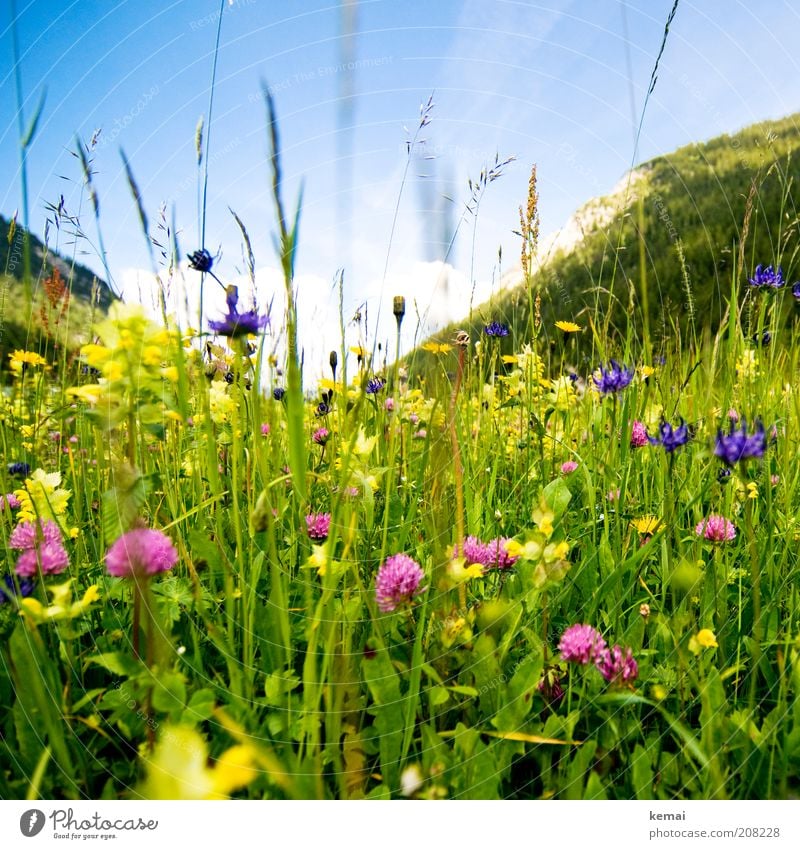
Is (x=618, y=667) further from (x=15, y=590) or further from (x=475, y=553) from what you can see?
(x=15, y=590)

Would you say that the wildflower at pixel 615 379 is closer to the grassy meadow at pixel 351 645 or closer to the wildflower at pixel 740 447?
the grassy meadow at pixel 351 645

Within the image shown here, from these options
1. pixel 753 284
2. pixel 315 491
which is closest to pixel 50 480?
pixel 315 491

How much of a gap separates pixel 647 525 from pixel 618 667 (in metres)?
0.33

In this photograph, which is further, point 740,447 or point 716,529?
point 716,529

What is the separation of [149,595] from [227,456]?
630 millimetres

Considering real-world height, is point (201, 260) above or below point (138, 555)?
above

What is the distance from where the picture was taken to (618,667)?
678mm

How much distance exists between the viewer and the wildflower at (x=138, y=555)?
1.84 ft

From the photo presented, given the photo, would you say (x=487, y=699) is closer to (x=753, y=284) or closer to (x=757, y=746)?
(x=757, y=746)

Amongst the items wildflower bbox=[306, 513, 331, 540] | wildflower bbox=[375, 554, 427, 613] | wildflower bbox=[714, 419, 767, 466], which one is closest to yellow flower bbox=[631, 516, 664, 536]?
wildflower bbox=[714, 419, 767, 466]

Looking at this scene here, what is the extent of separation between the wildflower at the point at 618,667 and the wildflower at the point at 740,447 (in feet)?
0.94

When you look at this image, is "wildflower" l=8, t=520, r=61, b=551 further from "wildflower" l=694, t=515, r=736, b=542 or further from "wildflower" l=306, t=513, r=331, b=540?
"wildflower" l=694, t=515, r=736, b=542

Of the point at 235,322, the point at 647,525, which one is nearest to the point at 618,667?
the point at 647,525
